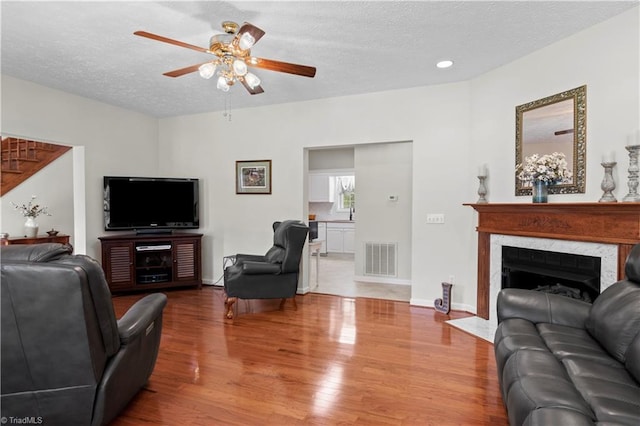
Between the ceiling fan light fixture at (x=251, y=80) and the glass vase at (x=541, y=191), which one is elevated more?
the ceiling fan light fixture at (x=251, y=80)

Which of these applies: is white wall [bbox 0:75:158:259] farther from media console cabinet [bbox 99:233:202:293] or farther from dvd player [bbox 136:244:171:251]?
dvd player [bbox 136:244:171:251]

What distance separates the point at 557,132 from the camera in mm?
3082

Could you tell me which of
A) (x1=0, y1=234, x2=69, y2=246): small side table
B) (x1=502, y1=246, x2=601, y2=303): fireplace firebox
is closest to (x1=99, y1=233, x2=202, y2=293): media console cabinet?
(x1=0, y1=234, x2=69, y2=246): small side table

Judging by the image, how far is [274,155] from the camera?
5.01 metres

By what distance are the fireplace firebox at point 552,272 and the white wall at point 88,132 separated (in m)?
5.34

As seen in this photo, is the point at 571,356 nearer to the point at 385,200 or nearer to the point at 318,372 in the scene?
the point at 318,372

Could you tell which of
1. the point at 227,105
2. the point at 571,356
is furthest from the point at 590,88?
the point at 227,105

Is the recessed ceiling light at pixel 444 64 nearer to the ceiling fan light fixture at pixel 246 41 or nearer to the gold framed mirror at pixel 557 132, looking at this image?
the gold framed mirror at pixel 557 132

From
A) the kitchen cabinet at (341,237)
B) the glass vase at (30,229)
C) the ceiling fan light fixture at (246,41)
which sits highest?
the ceiling fan light fixture at (246,41)

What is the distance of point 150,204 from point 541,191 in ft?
16.4

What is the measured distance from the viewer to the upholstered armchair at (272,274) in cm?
389

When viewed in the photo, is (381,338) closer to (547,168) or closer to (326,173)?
(547,168)

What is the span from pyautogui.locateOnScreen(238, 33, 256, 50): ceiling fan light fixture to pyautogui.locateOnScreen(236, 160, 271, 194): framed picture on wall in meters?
2.74

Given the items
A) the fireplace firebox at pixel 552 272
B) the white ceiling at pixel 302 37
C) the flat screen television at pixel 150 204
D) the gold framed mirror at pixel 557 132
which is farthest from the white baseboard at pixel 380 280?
the white ceiling at pixel 302 37
